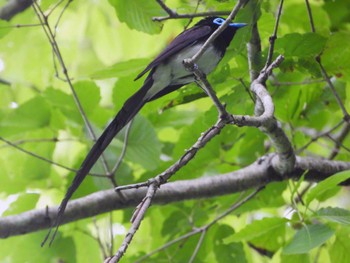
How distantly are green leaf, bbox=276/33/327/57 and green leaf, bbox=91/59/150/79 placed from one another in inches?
18.9

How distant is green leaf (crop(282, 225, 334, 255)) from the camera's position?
5.86 feet

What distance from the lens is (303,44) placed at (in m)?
2.04

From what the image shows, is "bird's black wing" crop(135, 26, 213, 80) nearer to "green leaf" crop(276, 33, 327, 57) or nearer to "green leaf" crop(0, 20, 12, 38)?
"green leaf" crop(276, 33, 327, 57)

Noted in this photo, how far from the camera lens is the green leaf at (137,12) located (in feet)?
7.55

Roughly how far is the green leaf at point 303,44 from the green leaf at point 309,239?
1.80 ft

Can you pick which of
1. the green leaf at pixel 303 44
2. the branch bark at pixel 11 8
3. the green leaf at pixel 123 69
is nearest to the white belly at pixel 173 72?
the green leaf at pixel 123 69

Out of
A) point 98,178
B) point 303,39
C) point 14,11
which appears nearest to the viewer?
point 303,39

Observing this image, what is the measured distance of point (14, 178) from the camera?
2.73m

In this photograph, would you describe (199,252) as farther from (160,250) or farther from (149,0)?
(149,0)

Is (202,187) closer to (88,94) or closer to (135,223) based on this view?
(88,94)

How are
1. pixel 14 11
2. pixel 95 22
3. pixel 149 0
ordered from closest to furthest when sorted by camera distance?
pixel 149 0
pixel 14 11
pixel 95 22

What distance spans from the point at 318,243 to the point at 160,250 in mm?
849

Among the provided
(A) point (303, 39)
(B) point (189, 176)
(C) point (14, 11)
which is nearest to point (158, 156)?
(B) point (189, 176)

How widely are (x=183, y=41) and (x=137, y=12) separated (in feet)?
1.01
